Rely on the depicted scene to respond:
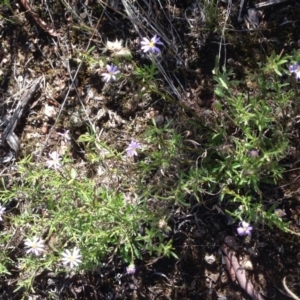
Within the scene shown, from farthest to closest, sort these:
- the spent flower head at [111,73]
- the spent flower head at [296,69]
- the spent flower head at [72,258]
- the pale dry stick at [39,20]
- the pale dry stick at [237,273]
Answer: the pale dry stick at [39,20] < the pale dry stick at [237,273] < the spent flower head at [72,258] < the spent flower head at [111,73] < the spent flower head at [296,69]

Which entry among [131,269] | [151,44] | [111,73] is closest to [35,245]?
[131,269]

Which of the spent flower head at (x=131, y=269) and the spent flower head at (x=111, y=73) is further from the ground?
the spent flower head at (x=111, y=73)

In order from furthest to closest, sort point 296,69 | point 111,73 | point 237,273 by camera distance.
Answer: point 237,273, point 111,73, point 296,69

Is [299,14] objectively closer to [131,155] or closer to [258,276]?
[131,155]

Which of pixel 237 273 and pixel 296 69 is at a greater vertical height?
pixel 296 69

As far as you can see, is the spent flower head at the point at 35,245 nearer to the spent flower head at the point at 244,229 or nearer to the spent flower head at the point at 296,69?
the spent flower head at the point at 244,229

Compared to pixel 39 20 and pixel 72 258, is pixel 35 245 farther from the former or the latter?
pixel 39 20

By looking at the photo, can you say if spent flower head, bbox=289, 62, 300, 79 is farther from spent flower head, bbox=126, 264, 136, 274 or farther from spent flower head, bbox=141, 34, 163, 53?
spent flower head, bbox=126, 264, 136, 274

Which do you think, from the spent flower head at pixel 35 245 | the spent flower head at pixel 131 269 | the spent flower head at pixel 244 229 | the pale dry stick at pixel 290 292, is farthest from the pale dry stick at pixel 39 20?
the pale dry stick at pixel 290 292

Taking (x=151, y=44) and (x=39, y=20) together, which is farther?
(x=39, y=20)

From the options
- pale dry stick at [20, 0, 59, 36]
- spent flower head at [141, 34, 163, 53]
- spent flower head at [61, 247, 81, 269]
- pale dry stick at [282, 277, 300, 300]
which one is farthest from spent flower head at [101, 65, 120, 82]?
pale dry stick at [282, 277, 300, 300]

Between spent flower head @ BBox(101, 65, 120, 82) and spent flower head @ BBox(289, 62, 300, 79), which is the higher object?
spent flower head @ BBox(289, 62, 300, 79)
